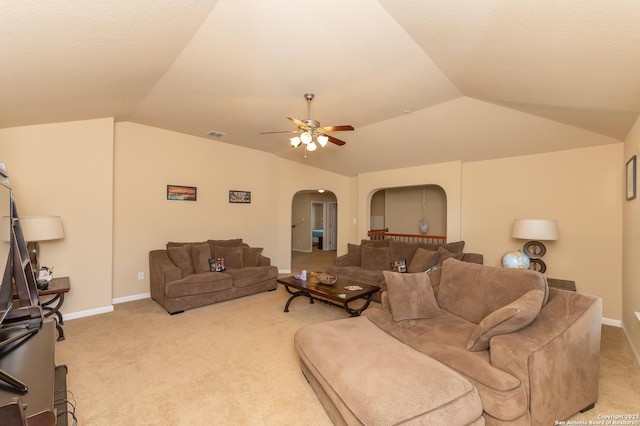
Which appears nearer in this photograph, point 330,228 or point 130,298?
point 130,298

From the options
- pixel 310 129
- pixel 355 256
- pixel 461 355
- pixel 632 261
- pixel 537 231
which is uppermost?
pixel 310 129

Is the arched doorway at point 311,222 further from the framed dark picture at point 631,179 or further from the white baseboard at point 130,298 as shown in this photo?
the framed dark picture at point 631,179

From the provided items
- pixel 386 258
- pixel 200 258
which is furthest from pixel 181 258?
pixel 386 258

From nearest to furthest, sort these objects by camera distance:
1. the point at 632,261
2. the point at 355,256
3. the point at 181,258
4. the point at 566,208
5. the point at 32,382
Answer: the point at 32,382 < the point at 632,261 < the point at 566,208 < the point at 181,258 < the point at 355,256

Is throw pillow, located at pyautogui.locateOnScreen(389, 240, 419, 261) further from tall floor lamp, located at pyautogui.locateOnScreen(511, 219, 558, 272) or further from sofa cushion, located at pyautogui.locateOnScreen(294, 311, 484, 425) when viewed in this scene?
sofa cushion, located at pyautogui.locateOnScreen(294, 311, 484, 425)

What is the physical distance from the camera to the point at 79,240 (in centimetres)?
389

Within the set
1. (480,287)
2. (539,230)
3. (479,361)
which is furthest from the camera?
(539,230)

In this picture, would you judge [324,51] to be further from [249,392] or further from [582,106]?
[249,392]

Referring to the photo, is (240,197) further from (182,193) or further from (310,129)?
(310,129)

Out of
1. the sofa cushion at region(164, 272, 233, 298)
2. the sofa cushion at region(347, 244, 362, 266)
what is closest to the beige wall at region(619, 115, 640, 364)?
the sofa cushion at region(347, 244, 362, 266)

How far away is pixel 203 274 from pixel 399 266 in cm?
312

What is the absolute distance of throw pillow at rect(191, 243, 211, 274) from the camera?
15.2ft

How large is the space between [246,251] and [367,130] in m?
2.98

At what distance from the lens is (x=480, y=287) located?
2486 mm
